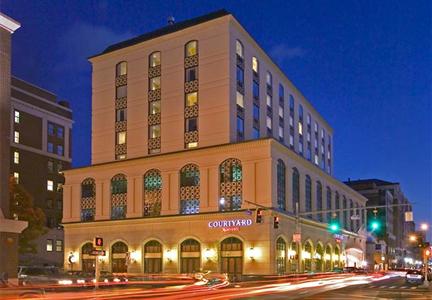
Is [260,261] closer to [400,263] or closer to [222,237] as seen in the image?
[222,237]

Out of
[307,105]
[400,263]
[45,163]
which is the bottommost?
Result: [400,263]

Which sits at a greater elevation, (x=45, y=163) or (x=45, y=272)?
(x=45, y=163)

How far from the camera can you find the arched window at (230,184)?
70688 mm

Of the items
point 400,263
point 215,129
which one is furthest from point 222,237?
point 400,263

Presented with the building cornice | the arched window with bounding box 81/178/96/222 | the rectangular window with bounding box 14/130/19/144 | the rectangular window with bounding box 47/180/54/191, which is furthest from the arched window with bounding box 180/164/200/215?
the rectangular window with bounding box 47/180/54/191

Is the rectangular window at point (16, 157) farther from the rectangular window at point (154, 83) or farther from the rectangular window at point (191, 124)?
the rectangular window at point (191, 124)

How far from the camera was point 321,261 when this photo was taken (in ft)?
289

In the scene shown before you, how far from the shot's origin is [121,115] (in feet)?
279

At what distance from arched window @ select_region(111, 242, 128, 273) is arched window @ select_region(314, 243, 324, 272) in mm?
25944

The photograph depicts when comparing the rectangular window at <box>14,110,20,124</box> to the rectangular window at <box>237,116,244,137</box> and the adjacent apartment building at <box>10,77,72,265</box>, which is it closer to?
the adjacent apartment building at <box>10,77,72,265</box>

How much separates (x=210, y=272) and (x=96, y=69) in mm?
35742

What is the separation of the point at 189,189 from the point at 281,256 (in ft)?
44.4

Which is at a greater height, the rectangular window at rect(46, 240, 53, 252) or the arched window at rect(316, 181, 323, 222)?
the arched window at rect(316, 181, 323, 222)

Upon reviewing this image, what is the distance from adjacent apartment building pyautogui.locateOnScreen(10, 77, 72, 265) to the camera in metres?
106
